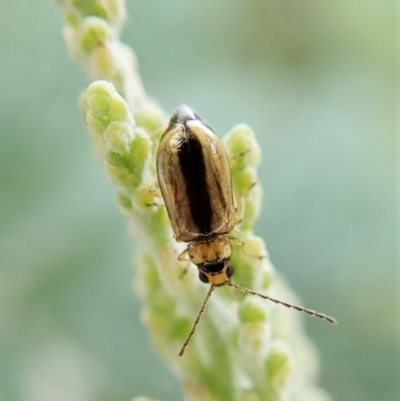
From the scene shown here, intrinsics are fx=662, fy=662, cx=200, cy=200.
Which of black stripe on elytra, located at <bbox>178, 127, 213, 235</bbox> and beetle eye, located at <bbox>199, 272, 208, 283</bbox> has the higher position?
black stripe on elytra, located at <bbox>178, 127, 213, 235</bbox>

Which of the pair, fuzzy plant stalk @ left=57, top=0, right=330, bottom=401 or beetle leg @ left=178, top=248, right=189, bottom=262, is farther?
beetle leg @ left=178, top=248, right=189, bottom=262

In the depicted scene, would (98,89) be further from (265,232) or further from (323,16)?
Answer: (323,16)

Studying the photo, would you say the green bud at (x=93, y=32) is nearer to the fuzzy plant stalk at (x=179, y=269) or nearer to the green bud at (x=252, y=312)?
the fuzzy plant stalk at (x=179, y=269)

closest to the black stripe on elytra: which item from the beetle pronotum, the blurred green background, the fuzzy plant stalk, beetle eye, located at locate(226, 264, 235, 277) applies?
the beetle pronotum

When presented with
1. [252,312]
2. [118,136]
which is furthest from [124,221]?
[118,136]

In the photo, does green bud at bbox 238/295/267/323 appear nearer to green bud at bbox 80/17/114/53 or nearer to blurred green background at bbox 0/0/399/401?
green bud at bbox 80/17/114/53

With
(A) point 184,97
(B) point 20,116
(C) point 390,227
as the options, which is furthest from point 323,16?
(B) point 20,116

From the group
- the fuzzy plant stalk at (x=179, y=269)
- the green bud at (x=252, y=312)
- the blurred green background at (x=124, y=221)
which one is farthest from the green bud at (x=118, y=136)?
the blurred green background at (x=124, y=221)

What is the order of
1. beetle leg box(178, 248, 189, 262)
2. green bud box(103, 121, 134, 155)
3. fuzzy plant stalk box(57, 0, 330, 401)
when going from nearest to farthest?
1. green bud box(103, 121, 134, 155)
2. fuzzy plant stalk box(57, 0, 330, 401)
3. beetle leg box(178, 248, 189, 262)

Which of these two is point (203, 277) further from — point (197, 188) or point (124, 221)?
point (124, 221)
